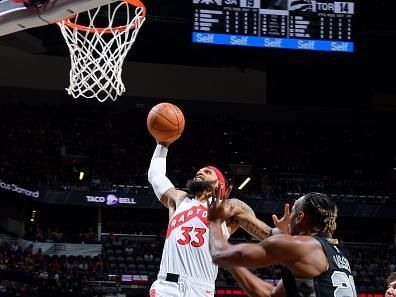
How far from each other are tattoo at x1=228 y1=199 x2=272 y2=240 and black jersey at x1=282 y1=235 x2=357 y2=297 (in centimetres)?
150

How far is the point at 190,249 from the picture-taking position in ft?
15.9

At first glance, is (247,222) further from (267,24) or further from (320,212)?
(267,24)

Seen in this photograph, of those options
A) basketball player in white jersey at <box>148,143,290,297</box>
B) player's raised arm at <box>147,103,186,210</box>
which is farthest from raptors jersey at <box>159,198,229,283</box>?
player's raised arm at <box>147,103,186,210</box>

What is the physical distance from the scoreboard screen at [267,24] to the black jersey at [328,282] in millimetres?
10664

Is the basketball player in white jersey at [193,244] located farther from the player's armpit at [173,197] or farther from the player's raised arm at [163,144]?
the player's raised arm at [163,144]

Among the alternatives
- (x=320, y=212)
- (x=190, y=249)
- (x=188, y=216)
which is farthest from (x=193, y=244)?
(x=320, y=212)

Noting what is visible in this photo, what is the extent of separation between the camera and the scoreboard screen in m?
13.6

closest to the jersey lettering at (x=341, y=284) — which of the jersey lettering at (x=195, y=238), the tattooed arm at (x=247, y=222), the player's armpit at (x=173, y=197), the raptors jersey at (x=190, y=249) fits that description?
the tattooed arm at (x=247, y=222)

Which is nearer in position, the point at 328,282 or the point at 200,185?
the point at 328,282

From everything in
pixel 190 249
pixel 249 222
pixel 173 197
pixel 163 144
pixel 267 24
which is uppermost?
Answer: pixel 267 24

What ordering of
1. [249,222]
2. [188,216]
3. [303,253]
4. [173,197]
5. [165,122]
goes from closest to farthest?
[303,253]
[249,222]
[188,216]
[173,197]
[165,122]

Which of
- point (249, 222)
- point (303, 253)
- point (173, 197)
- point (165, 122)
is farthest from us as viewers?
point (165, 122)

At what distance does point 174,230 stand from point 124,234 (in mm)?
16310

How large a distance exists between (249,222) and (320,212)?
1.64 metres
